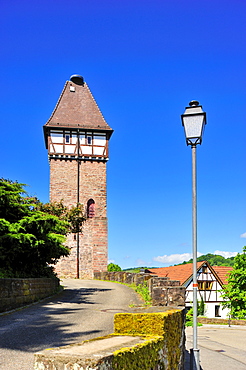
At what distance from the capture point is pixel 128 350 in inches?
109

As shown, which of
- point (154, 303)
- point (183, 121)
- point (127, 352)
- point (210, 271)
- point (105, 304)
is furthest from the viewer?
point (210, 271)

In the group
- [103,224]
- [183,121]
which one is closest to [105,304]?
[183,121]

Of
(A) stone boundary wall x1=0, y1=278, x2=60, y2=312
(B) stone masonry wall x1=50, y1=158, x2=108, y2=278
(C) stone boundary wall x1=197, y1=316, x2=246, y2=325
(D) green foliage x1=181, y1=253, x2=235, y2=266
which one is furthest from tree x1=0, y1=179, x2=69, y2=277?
(D) green foliage x1=181, y1=253, x2=235, y2=266

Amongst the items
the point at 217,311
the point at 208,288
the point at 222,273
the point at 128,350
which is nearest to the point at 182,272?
the point at 208,288

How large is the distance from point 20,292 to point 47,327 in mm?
3448

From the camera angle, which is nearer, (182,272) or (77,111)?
(77,111)

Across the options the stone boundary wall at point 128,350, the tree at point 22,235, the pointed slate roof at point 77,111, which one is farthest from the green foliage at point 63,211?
the pointed slate roof at point 77,111

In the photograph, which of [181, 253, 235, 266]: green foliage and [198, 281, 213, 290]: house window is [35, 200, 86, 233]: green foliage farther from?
[181, 253, 235, 266]: green foliage

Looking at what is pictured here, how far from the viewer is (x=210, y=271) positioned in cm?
3994

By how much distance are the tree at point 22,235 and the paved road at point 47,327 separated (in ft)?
6.66

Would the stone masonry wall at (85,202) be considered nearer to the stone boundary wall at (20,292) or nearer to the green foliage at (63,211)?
the green foliage at (63,211)

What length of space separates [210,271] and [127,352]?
39089 mm

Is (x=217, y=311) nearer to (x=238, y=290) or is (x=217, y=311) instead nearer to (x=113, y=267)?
(x=238, y=290)

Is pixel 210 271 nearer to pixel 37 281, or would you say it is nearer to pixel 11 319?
pixel 37 281
